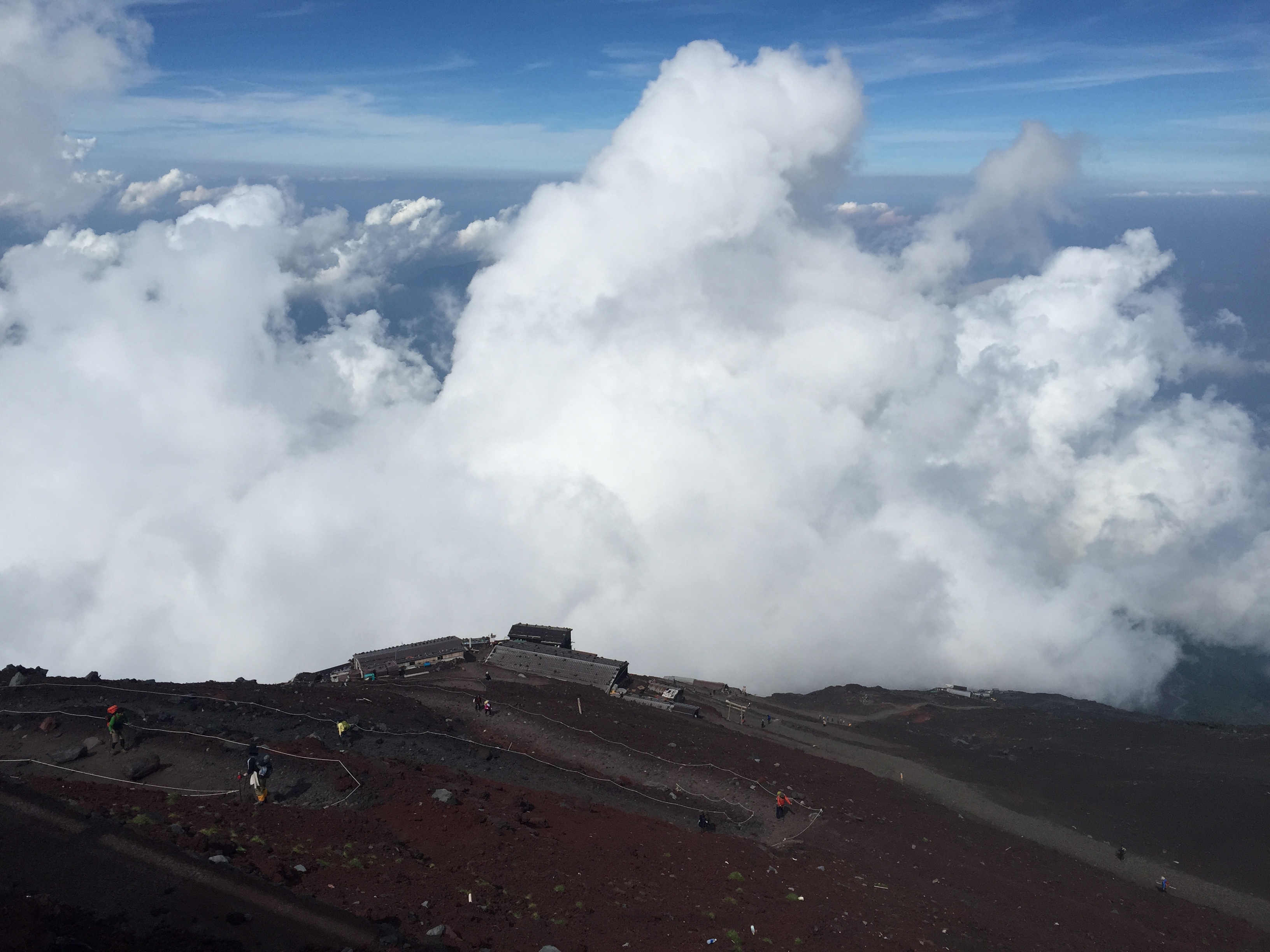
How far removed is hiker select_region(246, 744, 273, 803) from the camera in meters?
22.1

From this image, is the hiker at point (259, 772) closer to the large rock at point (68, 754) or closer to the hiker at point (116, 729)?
the hiker at point (116, 729)

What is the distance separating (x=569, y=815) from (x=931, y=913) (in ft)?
38.9

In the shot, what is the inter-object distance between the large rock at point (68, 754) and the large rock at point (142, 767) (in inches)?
61.8

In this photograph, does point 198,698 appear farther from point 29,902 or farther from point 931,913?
point 931,913

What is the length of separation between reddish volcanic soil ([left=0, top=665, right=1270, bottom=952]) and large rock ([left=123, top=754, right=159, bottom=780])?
1.01ft

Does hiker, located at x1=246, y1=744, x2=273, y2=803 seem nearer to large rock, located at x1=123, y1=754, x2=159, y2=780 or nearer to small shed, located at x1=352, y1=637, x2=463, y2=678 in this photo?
large rock, located at x1=123, y1=754, x2=159, y2=780

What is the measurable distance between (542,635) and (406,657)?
992 cm

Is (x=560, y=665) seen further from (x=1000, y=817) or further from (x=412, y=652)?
(x=1000, y=817)

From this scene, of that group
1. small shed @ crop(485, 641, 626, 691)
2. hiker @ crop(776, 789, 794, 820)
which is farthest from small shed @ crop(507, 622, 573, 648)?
hiker @ crop(776, 789, 794, 820)

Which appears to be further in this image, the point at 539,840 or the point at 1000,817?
the point at 1000,817

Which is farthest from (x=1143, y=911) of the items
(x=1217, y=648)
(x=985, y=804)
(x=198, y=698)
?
(x=1217, y=648)

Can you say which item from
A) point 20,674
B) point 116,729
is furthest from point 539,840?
point 20,674

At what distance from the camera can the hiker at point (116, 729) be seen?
2317 centimetres

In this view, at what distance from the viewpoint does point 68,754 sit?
2281 cm
